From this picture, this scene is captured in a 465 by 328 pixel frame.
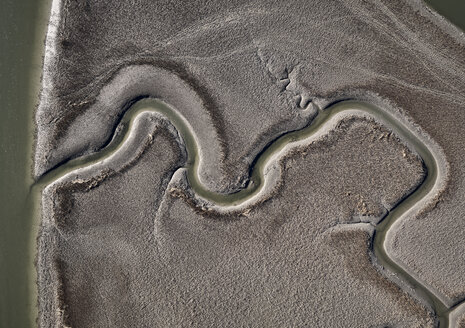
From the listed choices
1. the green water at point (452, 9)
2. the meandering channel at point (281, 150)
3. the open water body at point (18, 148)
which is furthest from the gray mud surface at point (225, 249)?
the green water at point (452, 9)

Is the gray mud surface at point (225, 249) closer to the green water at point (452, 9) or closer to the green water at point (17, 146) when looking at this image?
the green water at point (17, 146)

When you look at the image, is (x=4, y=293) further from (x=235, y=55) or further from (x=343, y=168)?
(x=343, y=168)

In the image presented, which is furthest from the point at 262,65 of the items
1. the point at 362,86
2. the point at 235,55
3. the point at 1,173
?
the point at 1,173

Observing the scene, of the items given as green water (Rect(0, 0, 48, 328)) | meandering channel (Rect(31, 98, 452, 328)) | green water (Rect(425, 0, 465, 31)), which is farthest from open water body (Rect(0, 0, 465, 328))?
meandering channel (Rect(31, 98, 452, 328))

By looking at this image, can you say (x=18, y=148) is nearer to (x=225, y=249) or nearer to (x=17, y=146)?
(x=17, y=146)

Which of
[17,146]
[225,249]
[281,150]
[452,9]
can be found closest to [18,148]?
[17,146]

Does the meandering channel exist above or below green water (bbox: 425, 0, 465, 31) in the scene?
below

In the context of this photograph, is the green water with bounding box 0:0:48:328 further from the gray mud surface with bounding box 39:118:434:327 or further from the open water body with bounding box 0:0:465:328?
the gray mud surface with bounding box 39:118:434:327
